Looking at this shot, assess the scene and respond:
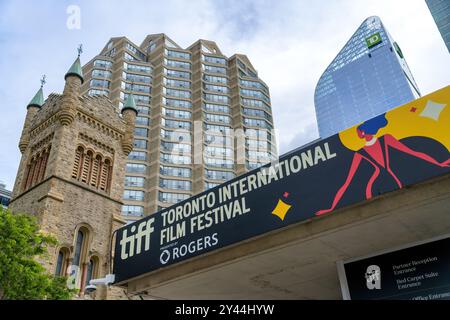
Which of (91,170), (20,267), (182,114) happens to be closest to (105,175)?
(91,170)

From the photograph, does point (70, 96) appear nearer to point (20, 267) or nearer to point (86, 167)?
point (86, 167)

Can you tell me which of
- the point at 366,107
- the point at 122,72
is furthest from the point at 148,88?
the point at 366,107

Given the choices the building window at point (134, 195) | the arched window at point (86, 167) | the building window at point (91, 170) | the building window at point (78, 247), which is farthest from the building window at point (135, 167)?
the building window at point (78, 247)

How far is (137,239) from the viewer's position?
34.0 ft

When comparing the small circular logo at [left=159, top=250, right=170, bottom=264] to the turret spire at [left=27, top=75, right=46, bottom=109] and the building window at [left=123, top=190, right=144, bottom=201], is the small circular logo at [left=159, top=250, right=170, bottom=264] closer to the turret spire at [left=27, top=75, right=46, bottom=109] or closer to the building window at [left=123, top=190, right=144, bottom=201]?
the turret spire at [left=27, top=75, right=46, bottom=109]

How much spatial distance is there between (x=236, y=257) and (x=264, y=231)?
93cm

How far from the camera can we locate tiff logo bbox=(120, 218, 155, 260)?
1020 centimetres

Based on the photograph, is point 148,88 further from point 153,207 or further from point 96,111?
point 96,111

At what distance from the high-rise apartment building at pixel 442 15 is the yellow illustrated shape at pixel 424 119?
148917 millimetres

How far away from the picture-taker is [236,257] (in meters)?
8.65

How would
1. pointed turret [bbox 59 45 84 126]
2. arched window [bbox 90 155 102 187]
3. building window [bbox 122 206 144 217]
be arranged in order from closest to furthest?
arched window [bbox 90 155 102 187] < pointed turret [bbox 59 45 84 126] < building window [bbox 122 206 144 217]

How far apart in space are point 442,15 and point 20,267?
156129mm

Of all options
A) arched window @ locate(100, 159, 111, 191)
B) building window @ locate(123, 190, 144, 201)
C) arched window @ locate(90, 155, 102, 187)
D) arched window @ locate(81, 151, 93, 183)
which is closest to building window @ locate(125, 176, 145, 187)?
building window @ locate(123, 190, 144, 201)

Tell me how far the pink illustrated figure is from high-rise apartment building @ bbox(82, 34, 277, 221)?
68621mm
